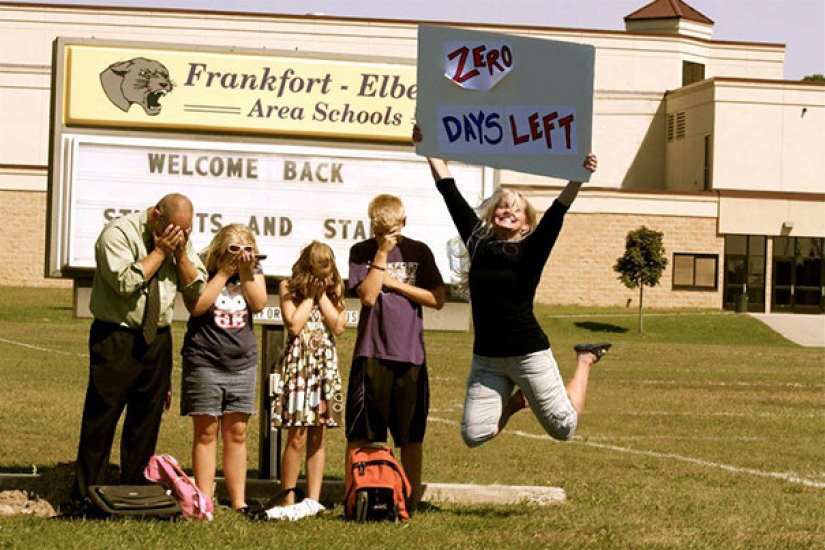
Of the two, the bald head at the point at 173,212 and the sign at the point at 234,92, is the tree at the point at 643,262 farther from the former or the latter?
the bald head at the point at 173,212

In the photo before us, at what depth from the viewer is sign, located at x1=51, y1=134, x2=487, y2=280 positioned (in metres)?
12.0

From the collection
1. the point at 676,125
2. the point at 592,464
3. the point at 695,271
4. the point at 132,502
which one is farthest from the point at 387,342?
the point at 676,125

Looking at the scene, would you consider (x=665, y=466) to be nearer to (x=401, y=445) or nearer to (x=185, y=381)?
(x=401, y=445)

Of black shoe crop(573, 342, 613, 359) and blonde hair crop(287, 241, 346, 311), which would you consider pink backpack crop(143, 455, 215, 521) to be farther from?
black shoe crop(573, 342, 613, 359)

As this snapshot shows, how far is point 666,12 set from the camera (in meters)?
81.9

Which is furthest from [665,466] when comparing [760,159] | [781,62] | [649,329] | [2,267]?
[781,62]

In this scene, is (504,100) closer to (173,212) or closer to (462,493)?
(173,212)

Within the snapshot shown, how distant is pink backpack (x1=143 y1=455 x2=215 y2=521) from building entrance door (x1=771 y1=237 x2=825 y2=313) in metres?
63.8

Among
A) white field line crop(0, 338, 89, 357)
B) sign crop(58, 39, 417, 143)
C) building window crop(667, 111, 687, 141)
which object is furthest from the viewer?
building window crop(667, 111, 687, 141)

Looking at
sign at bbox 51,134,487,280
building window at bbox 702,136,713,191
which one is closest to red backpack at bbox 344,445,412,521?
sign at bbox 51,134,487,280

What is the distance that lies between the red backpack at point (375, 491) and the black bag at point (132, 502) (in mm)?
1076

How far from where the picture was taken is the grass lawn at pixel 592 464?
9.40 metres

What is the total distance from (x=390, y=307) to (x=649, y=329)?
47.5 meters

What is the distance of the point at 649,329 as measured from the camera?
57.0 m
